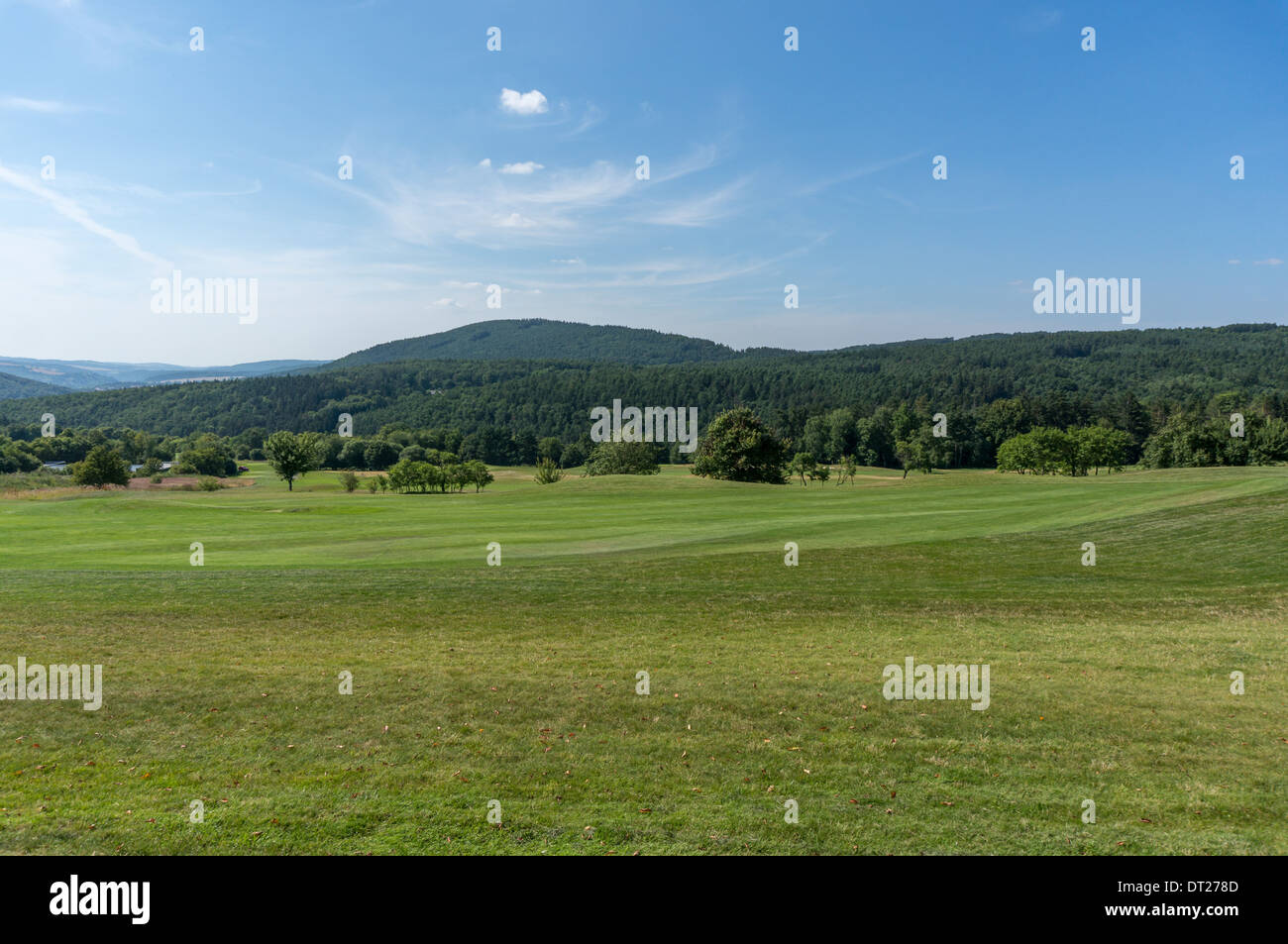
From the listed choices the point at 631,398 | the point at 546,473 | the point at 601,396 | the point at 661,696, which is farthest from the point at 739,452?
the point at 601,396

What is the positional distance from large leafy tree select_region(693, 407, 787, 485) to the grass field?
48.6 meters

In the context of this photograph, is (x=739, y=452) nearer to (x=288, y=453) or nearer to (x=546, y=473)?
(x=546, y=473)

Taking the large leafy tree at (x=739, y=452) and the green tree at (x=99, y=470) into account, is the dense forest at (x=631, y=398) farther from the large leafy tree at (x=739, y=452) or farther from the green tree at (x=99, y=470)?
the green tree at (x=99, y=470)

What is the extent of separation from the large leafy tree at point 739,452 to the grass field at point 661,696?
4855 cm

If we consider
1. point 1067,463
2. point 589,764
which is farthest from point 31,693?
point 1067,463

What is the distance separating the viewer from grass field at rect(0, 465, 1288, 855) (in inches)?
287

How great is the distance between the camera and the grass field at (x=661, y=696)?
7.28 m

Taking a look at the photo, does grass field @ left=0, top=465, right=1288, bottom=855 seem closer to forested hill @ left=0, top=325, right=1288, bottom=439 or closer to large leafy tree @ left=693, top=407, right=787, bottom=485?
large leafy tree @ left=693, top=407, right=787, bottom=485

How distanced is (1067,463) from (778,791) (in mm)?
109725

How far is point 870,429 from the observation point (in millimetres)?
133375

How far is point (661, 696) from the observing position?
1159 centimetres

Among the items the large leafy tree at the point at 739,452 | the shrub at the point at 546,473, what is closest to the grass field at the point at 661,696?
the large leafy tree at the point at 739,452

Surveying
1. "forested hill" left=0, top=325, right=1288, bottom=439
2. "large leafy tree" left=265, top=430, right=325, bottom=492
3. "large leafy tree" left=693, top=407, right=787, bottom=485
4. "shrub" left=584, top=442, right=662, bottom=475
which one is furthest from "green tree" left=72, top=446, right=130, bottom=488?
"forested hill" left=0, top=325, right=1288, bottom=439
